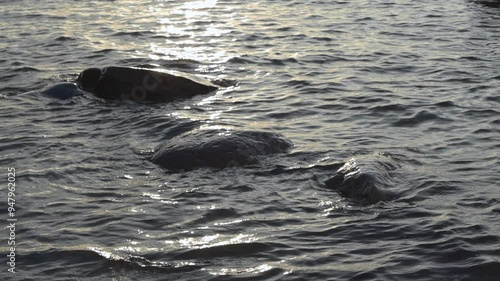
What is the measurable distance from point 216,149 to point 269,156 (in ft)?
1.91

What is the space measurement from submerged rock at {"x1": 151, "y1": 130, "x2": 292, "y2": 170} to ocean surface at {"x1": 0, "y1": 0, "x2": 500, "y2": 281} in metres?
0.14

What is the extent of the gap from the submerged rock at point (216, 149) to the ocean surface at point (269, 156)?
0.14 m

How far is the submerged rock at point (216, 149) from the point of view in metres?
8.91

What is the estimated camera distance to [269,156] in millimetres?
9148

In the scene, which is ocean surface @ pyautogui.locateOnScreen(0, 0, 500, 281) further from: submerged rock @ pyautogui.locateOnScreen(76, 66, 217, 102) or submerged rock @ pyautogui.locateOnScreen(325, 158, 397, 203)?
submerged rock @ pyautogui.locateOnScreen(76, 66, 217, 102)

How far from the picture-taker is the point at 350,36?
15438 millimetres

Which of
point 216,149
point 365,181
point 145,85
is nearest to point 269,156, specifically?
point 216,149

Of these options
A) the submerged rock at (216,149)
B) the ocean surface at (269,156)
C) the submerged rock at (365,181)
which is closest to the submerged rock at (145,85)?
the ocean surface at (269,156)

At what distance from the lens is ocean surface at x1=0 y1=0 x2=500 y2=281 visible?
6.80 meters

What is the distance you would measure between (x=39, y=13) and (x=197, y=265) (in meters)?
13.1

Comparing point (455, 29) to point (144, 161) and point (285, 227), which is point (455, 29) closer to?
point (144, 161)

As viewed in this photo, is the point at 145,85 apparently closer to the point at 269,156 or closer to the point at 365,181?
the point at 269,156

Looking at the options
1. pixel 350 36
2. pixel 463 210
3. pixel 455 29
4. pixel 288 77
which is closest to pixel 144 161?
pixel 463 210

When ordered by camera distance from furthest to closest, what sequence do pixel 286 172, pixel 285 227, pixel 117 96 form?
pixel 117 96 < pixel 286 172 < pixel 285 227
